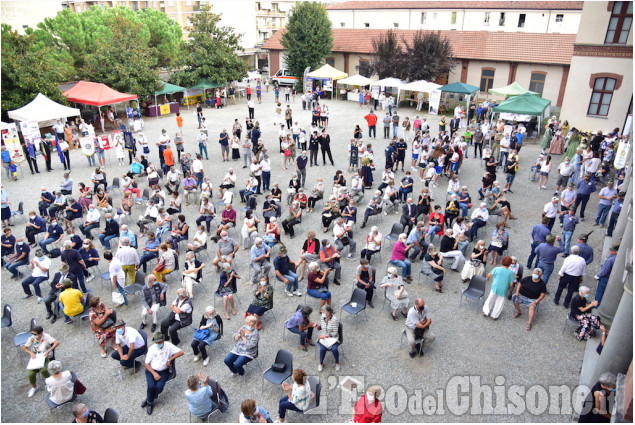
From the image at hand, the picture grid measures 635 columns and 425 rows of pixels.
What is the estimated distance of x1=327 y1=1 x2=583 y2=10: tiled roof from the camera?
3694 cm

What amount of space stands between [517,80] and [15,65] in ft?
103

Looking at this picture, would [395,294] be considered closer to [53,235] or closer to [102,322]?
[102,322]

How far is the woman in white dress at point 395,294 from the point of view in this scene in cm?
956

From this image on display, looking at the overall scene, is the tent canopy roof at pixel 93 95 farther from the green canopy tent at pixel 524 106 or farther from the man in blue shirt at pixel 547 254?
the man in blue shirt at pixel 547 254

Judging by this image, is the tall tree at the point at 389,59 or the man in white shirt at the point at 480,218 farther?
the tall tree at the point at 389,59

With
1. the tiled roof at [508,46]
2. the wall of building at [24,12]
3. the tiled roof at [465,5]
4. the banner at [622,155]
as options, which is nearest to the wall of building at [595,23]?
the tiled roof at [508,46]

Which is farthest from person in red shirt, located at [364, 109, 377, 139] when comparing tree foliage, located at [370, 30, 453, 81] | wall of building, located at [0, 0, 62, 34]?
wall of building, located at [0, 0, 62, 34]

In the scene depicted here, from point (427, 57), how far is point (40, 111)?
23.9 meters

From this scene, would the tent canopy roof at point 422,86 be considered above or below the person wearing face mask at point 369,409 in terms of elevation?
above

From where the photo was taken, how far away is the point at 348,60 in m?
39.5

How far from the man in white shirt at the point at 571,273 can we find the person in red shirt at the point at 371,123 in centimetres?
1481

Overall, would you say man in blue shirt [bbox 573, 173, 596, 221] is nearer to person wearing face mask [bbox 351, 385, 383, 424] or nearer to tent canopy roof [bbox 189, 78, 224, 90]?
person wearing face mask [bbox 351, 385, 383, 424]

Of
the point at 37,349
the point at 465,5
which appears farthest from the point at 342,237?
the point at 465,5

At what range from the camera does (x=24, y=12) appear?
4462 centimetres
